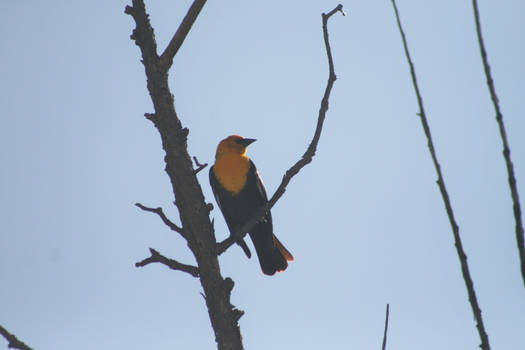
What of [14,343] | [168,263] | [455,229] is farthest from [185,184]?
[455,229]

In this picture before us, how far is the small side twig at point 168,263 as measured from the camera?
2.89m

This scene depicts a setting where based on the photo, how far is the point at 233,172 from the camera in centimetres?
588

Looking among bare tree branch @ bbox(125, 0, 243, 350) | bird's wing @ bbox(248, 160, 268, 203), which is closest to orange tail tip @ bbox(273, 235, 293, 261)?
bird's wing @ bbox(248, 160, 268, 203)

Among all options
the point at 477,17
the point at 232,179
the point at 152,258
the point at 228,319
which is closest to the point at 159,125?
the point at 152,258

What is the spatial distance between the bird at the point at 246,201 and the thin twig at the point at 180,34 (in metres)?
2.56

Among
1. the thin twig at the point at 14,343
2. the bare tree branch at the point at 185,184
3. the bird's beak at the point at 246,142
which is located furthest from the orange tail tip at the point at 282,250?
the thin twig at the point at 14,343

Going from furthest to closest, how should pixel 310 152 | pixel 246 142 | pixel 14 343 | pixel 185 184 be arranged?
pixel 246 142
pixel 310 152
pixel 185 184
pixel 14 343

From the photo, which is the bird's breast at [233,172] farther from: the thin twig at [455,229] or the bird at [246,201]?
the thin twig at [455,229]

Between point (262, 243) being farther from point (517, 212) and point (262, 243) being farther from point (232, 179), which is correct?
point (517, 212)

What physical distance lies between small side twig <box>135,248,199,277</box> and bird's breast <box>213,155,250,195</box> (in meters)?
2.90

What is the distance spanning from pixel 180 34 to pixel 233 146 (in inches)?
130

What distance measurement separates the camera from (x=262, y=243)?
5.75 metres

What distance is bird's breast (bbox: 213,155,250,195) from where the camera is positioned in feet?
19.1

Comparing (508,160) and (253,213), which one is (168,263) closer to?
(508,160)
